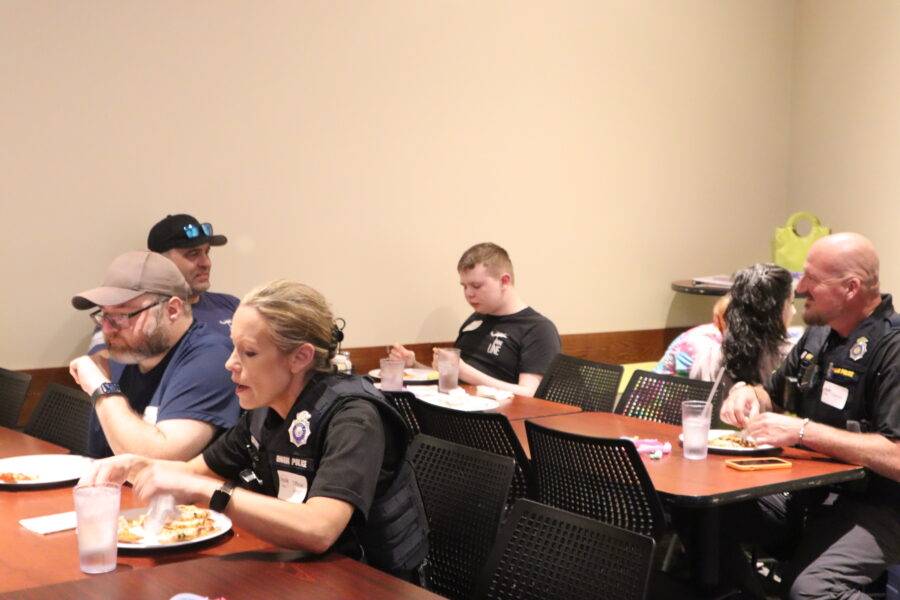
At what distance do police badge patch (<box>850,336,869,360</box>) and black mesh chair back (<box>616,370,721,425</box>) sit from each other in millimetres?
627

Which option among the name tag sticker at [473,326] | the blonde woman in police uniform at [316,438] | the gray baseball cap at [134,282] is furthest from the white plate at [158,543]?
the name tag sticker at [473,326]

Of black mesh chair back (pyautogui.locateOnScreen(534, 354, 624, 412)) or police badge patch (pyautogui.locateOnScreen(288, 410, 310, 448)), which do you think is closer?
police badge patch (pyautogui.locateOnScreen(288, 410, 310, 448))

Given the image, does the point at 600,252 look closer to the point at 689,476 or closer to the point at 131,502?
the point at 689,476

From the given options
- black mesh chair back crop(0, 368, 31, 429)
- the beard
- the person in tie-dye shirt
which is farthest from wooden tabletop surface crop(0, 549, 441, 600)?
the person in tie-dye shirt

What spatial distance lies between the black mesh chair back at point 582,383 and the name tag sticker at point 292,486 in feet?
7.87

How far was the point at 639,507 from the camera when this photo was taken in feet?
9.04

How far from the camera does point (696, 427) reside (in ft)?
9.93

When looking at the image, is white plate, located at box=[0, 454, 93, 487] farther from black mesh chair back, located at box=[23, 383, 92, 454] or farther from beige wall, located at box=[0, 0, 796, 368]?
beige wall, located at box=[0, 0, 796, 368]

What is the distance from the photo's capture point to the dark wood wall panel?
5539 millimetres

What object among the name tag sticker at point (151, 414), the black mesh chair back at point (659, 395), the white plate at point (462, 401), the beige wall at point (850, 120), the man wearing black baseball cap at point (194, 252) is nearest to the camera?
the name tag sticker at point (151, 414)

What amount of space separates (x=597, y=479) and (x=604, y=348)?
3938mm

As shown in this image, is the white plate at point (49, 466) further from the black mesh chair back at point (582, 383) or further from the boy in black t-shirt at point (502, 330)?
the black mesh chair back at point (582, 383)

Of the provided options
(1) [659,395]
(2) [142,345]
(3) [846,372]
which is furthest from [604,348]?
(2) [142,345]

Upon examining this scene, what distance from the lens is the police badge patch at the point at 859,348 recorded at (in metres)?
3.24
